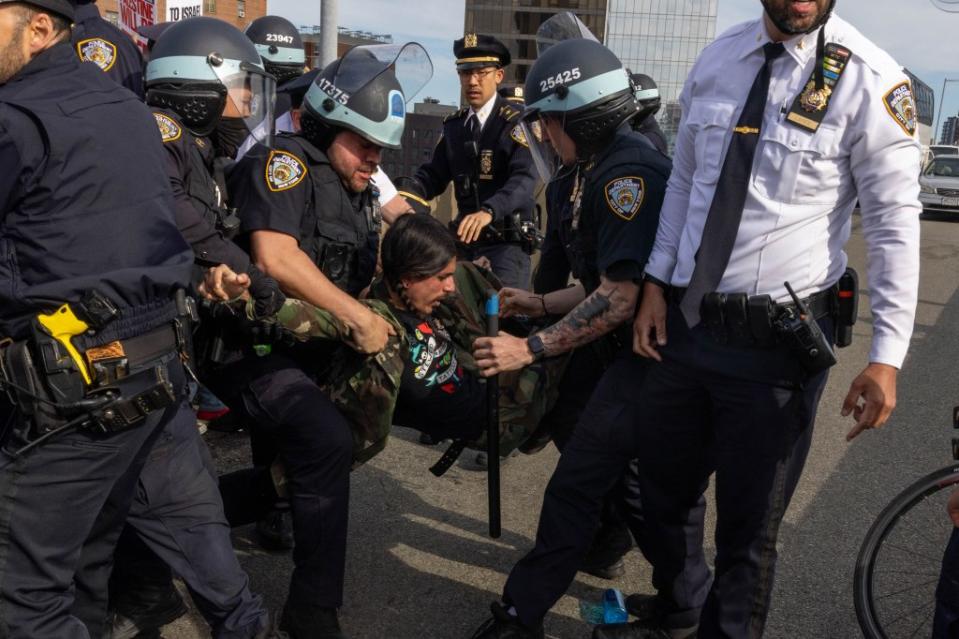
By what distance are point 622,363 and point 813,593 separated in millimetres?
1293

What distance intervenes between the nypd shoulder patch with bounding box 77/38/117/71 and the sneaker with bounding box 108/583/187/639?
2.31 metres

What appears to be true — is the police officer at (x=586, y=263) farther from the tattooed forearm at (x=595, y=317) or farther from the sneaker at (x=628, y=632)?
the sneaker at (x=628, y=632)

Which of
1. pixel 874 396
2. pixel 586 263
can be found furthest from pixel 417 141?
pixel 874 396

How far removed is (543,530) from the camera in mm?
2984

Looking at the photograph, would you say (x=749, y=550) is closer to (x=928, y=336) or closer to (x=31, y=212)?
(x=31, y=212)

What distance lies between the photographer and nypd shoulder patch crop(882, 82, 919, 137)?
90.3 inches

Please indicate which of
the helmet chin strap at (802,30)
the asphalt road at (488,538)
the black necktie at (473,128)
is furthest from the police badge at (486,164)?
the helmet chin strap at (802,30)

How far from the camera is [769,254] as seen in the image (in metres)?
2.42

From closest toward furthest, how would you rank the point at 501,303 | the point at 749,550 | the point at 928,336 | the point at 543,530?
the point at 749,550
the point at 543,530
the point at 501,303
the point at 928,336

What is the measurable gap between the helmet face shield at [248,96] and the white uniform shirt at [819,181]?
165 cm

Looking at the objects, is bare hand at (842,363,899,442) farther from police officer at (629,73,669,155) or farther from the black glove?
police officer at (629,73,669,155)

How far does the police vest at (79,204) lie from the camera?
7.09 ft

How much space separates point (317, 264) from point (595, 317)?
39.0 inches

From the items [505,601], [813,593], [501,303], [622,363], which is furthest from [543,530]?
[813,593]
